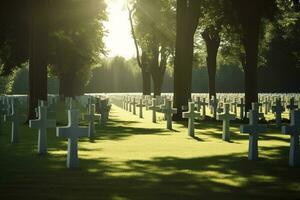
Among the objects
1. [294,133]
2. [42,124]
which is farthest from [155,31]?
[294,133]

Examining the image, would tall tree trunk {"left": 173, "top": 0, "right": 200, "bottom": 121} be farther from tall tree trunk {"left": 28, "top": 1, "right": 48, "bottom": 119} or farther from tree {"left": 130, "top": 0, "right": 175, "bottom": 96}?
tree {"left": 130, "top": 0, "right": 175, "bottom": 96}

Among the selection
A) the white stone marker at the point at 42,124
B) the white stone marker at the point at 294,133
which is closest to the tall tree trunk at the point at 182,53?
the white stone marker at the point at 42,124

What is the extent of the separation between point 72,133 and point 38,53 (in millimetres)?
14449

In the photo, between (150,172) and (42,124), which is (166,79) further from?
(150,172)

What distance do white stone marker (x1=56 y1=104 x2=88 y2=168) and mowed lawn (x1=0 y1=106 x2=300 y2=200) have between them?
225 mm

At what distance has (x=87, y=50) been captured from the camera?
42.7m

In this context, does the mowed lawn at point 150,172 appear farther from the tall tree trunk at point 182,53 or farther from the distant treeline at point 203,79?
the distant treeline at point 203,79

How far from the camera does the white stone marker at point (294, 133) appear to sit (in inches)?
408

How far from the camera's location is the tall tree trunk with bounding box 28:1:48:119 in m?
23.9

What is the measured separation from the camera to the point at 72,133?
1011cm

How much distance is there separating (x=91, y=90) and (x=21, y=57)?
335 feet

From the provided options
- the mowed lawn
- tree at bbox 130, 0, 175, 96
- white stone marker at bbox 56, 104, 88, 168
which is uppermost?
tree at bbox 130, 0, 175, 96

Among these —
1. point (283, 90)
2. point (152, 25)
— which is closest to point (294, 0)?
point (152, 25)

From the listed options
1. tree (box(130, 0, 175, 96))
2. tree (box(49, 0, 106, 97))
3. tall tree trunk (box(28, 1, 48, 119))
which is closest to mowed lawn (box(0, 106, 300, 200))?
tall tree trunk (box(28, 1, 48, 119))
